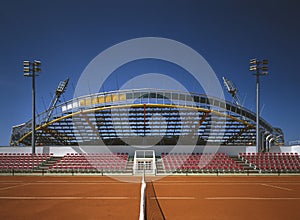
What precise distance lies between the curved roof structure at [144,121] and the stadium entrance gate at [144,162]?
155 inches

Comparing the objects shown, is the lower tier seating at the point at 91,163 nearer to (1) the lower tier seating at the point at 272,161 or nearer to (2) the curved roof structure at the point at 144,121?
(2) the curved roof structure at the point at 144,121

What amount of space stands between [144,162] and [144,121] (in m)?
10.1

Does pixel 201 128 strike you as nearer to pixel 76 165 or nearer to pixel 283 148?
pixel 283 148

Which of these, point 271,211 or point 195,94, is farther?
point 195,94

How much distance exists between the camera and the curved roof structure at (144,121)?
32500 millimetres

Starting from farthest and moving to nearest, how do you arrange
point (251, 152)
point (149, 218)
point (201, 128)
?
point (201, 128)
point (251, 152)
point (149, 218)

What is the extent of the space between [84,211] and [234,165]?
2172cm

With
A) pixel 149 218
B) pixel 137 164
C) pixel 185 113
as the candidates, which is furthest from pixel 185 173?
pixel 149 218

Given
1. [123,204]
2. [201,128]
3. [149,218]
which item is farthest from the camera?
[201,128]

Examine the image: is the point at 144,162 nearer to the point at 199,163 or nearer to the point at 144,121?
the point at 199,163

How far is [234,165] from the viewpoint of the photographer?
88.3 ft

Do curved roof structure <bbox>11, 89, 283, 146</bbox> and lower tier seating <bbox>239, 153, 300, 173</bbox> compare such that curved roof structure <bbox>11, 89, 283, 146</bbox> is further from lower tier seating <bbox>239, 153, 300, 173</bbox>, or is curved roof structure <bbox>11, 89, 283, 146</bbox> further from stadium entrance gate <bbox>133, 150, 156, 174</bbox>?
lower tier seating <bbox>239, 153, 300, 173</bbox>

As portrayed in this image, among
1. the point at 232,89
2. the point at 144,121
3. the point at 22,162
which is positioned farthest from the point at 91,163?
the point at 232,89

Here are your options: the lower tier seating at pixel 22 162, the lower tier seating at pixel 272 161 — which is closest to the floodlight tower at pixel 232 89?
the lower tier seating at pixel 272 161
